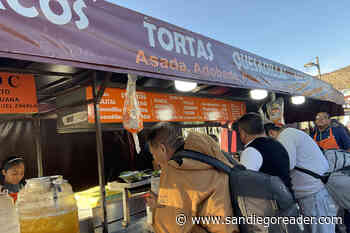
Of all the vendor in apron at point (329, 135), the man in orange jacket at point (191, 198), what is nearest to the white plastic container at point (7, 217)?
the man in orange jacket at point (191, 198)

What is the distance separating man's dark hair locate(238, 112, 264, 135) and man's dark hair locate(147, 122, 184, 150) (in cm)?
96

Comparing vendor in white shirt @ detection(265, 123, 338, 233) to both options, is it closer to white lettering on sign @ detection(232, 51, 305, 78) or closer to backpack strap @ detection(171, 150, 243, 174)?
white lettering on sign @ detection(232, 51, 305, 78)

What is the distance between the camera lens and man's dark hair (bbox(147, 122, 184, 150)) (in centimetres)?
152

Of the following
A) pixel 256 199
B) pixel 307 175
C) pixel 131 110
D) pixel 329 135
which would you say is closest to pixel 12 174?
pixel 131 110

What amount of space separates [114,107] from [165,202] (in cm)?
241

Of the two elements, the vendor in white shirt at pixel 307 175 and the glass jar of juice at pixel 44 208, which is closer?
the glass jar of juice at pixel 44 208

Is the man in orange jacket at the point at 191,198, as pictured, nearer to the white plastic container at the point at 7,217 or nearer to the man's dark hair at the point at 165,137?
the man's dark hair at the point at 165,137

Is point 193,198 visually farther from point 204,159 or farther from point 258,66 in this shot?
point 258,66

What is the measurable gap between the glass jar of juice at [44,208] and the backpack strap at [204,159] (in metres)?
0.83

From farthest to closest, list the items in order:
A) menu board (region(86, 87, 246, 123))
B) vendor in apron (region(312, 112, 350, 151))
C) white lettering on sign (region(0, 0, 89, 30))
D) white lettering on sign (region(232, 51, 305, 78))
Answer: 1. vendor in apron (region(312, 112, 350, 151))
2. menu board (region(86, 87, 246, 123))
3. white lettering on sign (region(232, 51, 305, 78))
4. white lettering on sign (region(0, 0, 89, 30))

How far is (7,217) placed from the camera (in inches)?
52.2

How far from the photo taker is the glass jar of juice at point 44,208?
1.46 meters

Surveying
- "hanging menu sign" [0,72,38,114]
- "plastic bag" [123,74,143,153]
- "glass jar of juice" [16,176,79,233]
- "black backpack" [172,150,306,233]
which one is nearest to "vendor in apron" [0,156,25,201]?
"hanging menu sign" [0,72,38,114]

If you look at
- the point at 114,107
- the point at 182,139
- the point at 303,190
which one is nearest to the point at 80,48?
the point at 182,139
